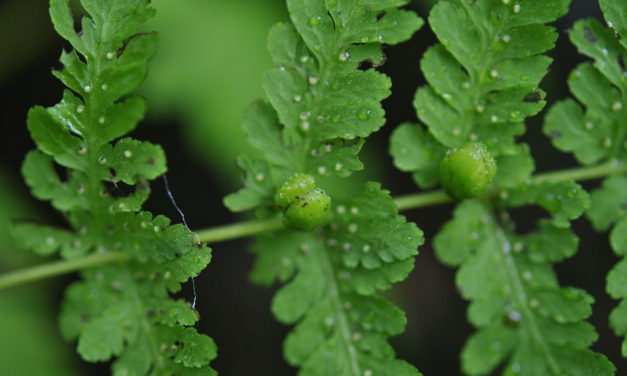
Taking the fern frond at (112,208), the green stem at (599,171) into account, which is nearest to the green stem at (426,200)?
the green stem at (599,171)

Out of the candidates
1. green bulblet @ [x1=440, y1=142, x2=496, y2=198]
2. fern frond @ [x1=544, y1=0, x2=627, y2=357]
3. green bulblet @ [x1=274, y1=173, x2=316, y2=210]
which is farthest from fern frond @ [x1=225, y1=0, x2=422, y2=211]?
fern frond @ [x1=544, y1=0, x2=627, y2=357]

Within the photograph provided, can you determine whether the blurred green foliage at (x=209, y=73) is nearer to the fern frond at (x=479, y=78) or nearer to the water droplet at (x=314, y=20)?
the fern frond at (x=479, y=78)

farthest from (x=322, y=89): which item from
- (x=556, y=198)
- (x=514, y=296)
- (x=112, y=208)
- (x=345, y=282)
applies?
(x=514, y=296)

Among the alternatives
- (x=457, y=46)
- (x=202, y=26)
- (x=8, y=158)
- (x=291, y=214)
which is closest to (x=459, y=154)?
(x=457, y=46)

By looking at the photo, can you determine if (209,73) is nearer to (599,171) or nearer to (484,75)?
(484,75)

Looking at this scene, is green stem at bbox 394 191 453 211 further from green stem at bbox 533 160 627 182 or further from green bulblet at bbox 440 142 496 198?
green stem at bbox 533 160 627 182

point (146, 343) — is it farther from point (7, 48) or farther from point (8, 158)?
point (7, 48)

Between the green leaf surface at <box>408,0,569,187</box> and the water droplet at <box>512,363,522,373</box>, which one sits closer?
the green leaf surface at <box>408,0,569,187</box>
